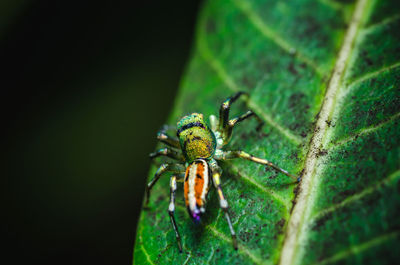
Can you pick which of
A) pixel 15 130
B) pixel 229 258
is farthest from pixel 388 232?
pixel 15 130

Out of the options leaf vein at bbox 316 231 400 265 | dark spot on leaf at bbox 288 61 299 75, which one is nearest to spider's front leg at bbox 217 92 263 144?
dark spot on leaf at bbox 288 61 299 75

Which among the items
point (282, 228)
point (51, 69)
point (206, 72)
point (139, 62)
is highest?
point (139, 62)

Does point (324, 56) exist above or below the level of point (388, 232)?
above

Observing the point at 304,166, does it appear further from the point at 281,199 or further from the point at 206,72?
the point at 206,72

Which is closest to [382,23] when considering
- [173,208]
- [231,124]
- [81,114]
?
[231,124]

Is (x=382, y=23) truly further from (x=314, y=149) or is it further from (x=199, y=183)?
(x=199, y=183)

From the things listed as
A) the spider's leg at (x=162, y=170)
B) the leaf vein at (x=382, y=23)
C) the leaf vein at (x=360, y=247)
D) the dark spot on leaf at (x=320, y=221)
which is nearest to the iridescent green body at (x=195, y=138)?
the spider's leg at (x=162, y=170)
